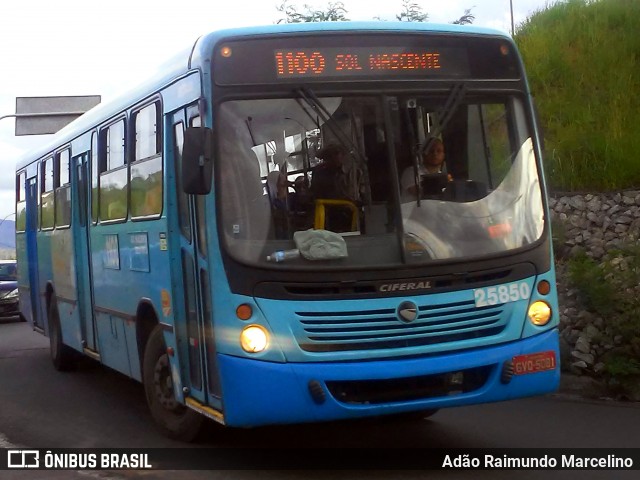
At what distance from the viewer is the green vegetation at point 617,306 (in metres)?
10.7

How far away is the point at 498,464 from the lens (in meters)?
7.61

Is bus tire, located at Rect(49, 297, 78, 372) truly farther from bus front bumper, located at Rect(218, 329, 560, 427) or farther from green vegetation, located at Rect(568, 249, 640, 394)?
bus front bumper, located at Rect(218, 329, 560, 427)

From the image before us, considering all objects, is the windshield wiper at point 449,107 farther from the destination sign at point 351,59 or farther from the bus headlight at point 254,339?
the bus headlight at point 254,339

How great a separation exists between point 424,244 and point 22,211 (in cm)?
1084

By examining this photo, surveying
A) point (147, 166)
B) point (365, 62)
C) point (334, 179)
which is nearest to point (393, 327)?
point (334, 179)

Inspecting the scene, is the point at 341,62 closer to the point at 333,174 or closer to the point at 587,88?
the point at 333,174

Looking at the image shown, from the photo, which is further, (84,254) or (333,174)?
(84,254)

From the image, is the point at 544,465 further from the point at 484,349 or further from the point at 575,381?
the point at 575,381

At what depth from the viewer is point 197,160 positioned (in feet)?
23.7

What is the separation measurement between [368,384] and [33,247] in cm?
987

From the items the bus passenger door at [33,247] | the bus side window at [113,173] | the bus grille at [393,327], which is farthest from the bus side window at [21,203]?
the bus grille at [393,327]

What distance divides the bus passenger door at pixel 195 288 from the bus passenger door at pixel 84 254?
3649 millimetres

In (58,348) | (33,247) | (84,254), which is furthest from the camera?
(33,247)

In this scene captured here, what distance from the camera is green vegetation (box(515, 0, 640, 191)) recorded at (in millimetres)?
16812
